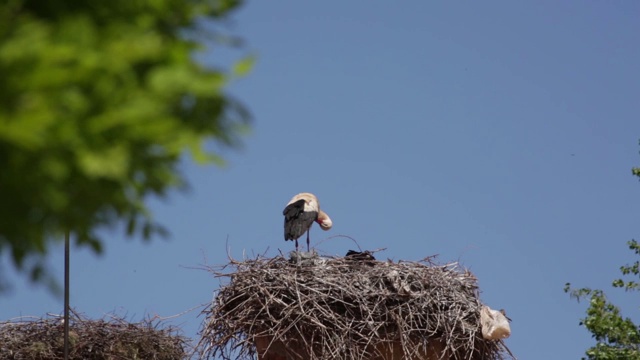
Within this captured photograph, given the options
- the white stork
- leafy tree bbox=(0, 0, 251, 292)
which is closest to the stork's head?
the white stork

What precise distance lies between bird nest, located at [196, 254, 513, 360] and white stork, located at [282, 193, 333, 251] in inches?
54.6

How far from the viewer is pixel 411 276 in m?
9.27

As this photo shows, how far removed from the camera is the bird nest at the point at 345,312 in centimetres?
883

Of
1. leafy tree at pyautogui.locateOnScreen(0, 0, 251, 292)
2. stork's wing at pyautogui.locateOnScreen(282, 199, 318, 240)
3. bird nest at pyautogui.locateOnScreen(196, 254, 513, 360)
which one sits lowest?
leafy tree at pyautogui.locateOnScreen(0, 0, 251, 292)

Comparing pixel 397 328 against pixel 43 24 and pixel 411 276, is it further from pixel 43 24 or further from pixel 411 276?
pixel 43 24

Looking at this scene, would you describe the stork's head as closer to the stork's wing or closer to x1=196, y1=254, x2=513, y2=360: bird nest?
the stork's wing

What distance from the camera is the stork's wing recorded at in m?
10.8

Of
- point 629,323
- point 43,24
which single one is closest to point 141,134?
point 43,24

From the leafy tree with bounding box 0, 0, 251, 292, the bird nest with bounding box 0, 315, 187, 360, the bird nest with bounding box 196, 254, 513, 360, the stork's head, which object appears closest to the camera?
the leafy tree with bounding box 0, 0, 251, 292

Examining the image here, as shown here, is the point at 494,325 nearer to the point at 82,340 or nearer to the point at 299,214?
the point at 299,214

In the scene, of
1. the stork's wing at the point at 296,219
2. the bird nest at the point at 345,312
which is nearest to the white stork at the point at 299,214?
the stork's wing at the point at 296,219

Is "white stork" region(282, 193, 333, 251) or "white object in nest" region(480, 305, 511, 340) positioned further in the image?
"white stork" region(282, 193, 333, 251)

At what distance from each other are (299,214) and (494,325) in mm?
2478

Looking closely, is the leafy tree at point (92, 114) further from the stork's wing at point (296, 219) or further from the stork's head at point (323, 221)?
the stork's head at point (323, 221)
